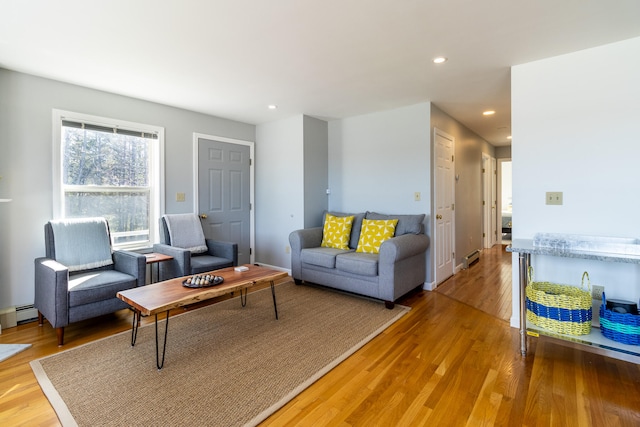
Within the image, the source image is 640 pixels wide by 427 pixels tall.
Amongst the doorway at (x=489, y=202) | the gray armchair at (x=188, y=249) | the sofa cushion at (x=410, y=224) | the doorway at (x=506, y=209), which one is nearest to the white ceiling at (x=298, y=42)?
the sofa cushion at (x=410, y=224)

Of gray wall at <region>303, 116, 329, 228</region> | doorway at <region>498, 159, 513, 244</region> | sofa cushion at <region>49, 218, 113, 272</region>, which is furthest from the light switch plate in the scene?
doorway at <region>498, 159, 513, 244</region>

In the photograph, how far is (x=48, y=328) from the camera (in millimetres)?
2770

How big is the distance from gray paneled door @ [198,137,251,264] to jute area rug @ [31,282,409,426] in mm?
1587

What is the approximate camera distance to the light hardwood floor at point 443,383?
1.64 m

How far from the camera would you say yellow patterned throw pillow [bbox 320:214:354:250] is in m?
3.95

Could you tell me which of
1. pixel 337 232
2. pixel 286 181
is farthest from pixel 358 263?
pixel 286 181

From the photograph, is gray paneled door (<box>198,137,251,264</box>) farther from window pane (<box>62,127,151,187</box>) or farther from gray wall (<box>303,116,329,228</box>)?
gray wall (<box>303,116,329,228</box>)

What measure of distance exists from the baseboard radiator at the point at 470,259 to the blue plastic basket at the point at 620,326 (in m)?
2.87

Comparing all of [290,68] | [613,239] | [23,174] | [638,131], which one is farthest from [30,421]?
[638,131]

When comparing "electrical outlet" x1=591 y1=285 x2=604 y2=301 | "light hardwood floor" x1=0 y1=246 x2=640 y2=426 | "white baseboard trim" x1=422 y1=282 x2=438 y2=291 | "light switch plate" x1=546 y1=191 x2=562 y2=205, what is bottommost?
Result: "light hardwood floor" x1=0 y1=246 x2=640 y2=426

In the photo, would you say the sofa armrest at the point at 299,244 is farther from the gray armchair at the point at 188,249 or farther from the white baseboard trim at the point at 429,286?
the white baseboard trim at the point at 429,286

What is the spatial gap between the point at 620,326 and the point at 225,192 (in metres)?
4.33

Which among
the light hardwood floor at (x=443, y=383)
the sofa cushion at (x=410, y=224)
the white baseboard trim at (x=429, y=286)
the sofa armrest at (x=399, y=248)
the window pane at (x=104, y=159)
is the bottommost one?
the light hardwood floor at (x=443, y=383)

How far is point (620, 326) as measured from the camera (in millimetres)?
1975
